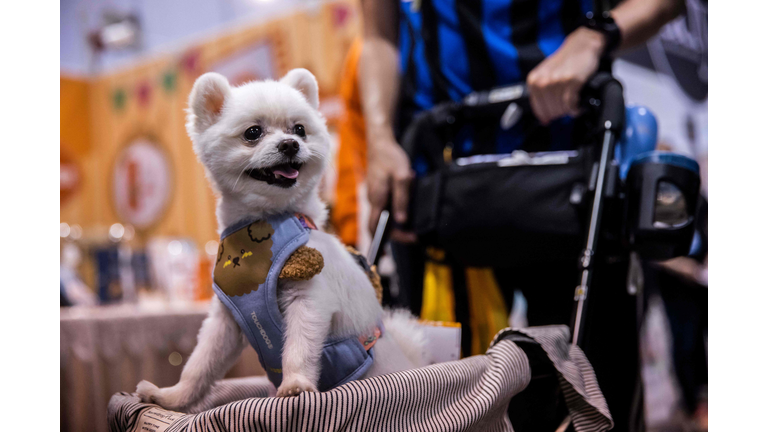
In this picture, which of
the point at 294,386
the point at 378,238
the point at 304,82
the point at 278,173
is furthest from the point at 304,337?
the point at 378,238

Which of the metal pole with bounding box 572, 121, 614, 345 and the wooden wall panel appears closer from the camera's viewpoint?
the metal pole with bounding box 572, 121, 614, 345

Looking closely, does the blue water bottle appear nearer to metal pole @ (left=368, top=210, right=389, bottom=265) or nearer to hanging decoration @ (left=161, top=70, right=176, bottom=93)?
metal pole @ (left=368, top=210, right=389, bottom=265)

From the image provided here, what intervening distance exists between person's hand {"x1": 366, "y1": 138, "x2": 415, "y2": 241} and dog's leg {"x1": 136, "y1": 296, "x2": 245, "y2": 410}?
1.53 ft

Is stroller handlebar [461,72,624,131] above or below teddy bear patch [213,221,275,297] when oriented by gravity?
above

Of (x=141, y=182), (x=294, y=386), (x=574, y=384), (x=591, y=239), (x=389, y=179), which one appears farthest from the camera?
(x=141, y=182)

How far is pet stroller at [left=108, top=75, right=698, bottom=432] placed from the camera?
402 mm

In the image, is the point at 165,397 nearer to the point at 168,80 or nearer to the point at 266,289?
the point at 266,289

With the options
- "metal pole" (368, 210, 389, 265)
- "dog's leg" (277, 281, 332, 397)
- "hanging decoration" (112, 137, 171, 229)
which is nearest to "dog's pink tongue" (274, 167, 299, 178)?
"dog's leg" (277, 281, 332, 397)

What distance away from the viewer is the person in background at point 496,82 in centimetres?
74

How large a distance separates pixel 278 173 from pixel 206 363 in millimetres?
213

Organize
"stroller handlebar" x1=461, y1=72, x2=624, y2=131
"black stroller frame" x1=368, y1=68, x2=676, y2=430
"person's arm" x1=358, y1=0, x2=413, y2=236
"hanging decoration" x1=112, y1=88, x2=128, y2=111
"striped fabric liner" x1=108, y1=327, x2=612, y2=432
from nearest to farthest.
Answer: "striped fabric liner" x1=108, y1=327, x2=612, y2=432 < "black stroller frame" x1=368, y1=68, x2=676, y2=430 < "stroller handlebar" x1=461, y1=72, x2=624, y2=131 < "person's arm" x1=358, y1=0, x2=413, y2=236 < "hanging decoration" x1=112, y1=88, x2=128, y2=111

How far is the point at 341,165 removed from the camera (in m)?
1.54

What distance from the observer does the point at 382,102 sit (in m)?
Result: 0.97

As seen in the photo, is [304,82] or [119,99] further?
[119,99]
